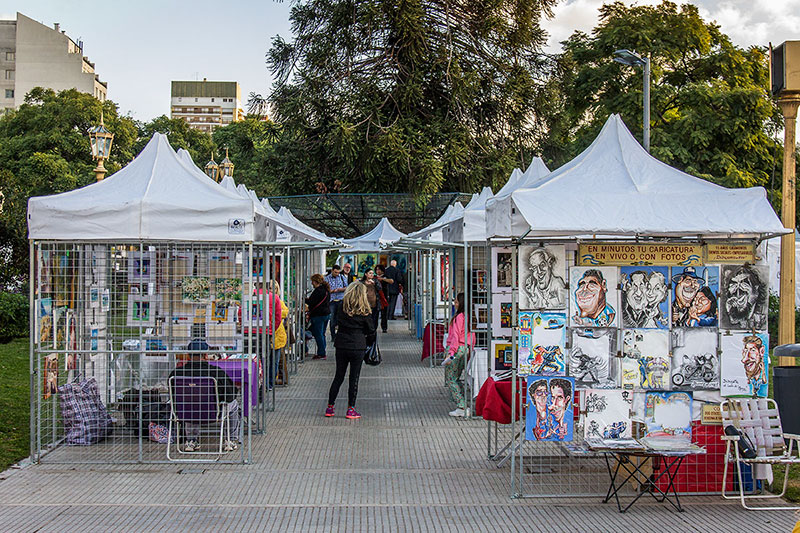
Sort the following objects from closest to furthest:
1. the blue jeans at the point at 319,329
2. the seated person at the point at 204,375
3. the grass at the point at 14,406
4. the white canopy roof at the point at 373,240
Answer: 1. the seated person at the point at 204,375
2. the grass at the point at 14,406
3. the blue jeans at the point at 319,329
4. the white canopy roof at the point at 373,240

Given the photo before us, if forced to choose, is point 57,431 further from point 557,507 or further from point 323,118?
point 323,118

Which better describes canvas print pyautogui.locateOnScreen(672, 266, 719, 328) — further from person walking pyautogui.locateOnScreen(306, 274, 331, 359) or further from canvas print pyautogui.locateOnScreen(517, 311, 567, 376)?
person walking pyautogui.locateOnScreen(306, 274, 331, 359)

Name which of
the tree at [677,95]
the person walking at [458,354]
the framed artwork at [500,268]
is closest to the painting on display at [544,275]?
the framed artwork at [500,268]

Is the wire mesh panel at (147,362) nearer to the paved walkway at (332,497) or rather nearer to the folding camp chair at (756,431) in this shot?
the paved walkway at (332,497)

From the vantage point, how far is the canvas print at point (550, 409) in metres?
7.45

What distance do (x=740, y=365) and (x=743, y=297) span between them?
619 mm

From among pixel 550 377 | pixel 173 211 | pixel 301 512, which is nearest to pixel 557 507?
pixel 550 377

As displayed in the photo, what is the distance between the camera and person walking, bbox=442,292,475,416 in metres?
11.5

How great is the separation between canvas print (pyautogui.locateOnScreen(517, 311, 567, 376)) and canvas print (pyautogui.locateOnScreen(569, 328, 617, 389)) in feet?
0.33

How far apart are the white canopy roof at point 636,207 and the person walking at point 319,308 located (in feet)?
31.3

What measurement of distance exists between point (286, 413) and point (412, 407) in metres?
1.86

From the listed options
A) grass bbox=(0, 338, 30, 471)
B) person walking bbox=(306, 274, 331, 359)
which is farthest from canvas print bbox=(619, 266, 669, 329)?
person walking bbox=(306, 274, 331, 359)

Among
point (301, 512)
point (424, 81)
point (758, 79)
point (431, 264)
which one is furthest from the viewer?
point (758, 79)

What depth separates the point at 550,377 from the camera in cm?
745
